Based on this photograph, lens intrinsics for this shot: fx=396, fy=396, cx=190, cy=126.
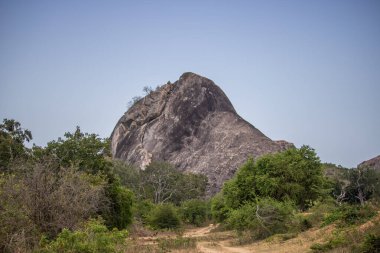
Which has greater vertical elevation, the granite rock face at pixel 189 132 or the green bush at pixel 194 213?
the granite rock face at pixel 189 132

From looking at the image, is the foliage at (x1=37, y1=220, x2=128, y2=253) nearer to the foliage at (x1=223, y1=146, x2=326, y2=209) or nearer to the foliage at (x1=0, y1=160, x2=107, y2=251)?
the foliage at (x1=0, y1=160, x2=107, y2=251)

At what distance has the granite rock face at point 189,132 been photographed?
74625 millimetres

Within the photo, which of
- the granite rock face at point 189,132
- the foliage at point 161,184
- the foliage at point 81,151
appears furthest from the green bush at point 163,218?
the granite rock face at point 189,132

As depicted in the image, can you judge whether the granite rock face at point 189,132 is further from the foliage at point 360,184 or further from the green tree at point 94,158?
the green tree at point 94,158

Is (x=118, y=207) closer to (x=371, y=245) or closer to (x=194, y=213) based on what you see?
(x=371, y=245)

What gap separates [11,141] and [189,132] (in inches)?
2213

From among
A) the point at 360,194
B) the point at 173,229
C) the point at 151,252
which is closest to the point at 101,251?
the point at 151,252

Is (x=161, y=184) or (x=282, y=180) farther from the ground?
(x=161, y=184)

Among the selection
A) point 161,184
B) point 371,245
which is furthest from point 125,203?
point 161,184

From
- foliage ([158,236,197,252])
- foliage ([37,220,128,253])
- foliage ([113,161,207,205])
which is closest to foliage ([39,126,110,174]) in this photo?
foliage ([158,236,197,252])

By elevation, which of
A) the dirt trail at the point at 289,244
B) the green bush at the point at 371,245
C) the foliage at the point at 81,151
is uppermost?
the foliage at the point at 81,151

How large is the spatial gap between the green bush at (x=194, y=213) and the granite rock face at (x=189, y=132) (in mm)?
24449

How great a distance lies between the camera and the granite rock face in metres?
74.6

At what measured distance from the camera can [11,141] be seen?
30734 mm
